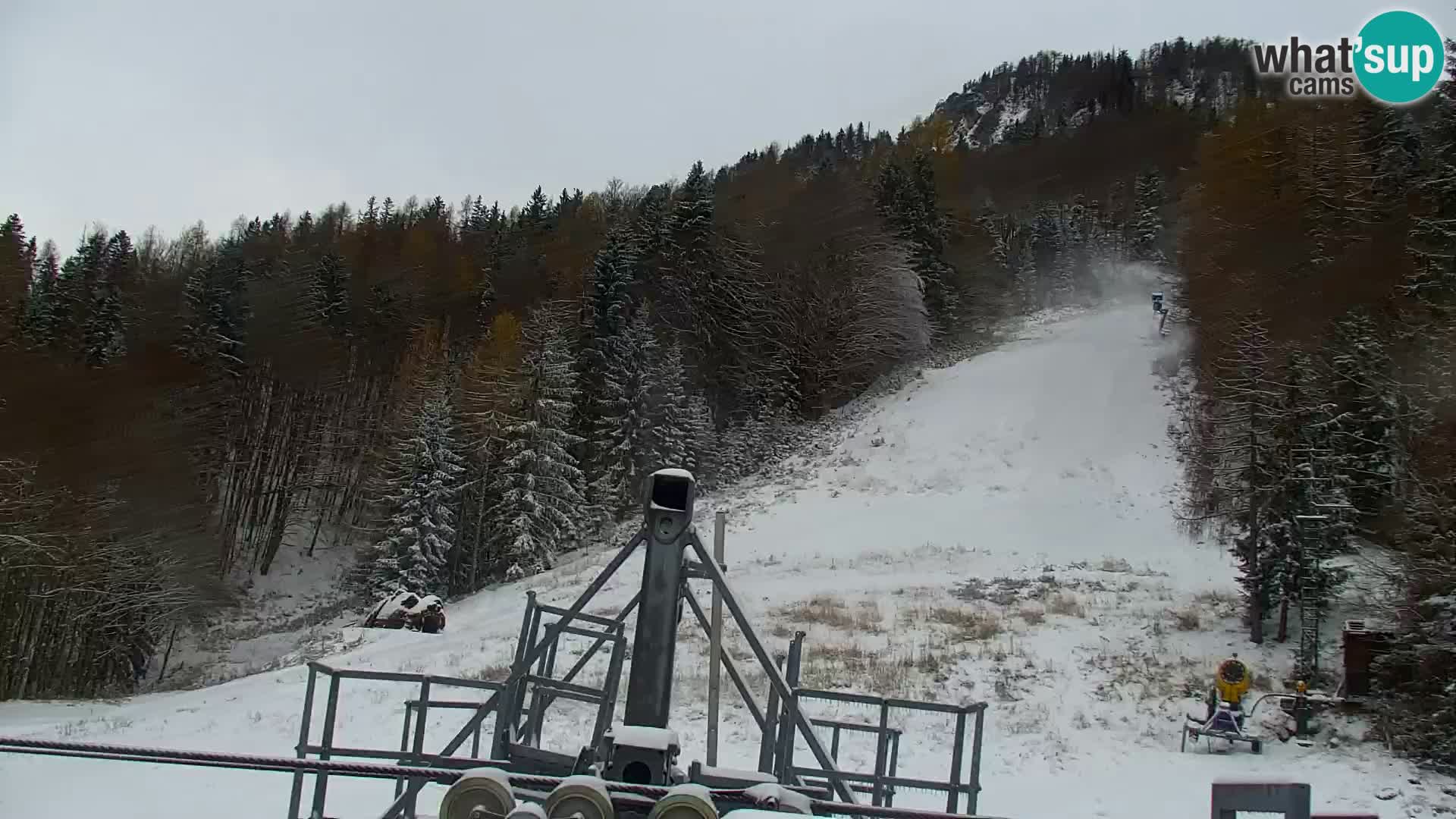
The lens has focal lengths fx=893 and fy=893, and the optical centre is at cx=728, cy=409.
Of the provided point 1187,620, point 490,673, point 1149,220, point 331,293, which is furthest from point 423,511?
point 1149,220

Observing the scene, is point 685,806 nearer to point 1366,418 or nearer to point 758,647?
point 758,647

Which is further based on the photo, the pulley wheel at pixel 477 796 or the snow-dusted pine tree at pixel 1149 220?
the snow-dusted pine tree at pixel 1149 220

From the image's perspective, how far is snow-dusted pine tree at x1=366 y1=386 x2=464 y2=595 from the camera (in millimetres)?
32031

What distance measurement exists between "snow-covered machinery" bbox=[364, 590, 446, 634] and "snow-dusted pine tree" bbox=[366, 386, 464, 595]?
383 inches

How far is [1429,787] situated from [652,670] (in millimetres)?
10689

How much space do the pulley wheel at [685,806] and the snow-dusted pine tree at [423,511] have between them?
29.5 m

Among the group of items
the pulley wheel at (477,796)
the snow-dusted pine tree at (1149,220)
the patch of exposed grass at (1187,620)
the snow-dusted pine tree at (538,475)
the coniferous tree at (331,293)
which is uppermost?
the snow-dusted pine tree at (1149,220)

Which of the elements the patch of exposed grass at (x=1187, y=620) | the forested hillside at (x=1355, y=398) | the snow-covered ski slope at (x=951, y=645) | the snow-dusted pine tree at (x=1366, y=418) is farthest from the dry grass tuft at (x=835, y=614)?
the snow-dusted pine tree at (x=1366, y=418)

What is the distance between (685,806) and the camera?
11.4 ft

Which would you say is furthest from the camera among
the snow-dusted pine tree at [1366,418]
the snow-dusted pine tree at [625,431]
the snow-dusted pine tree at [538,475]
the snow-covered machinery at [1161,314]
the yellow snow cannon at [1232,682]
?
the snow-covered machinery at [1161,314]

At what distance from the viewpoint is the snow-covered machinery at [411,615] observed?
20312 millimetres

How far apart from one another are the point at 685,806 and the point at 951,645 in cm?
1415

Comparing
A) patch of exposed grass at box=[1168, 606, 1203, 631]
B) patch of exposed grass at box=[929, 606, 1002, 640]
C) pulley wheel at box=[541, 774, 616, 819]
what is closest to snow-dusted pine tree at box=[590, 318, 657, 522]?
patch of exposed grass at box=[929, 606, 1002, 640]

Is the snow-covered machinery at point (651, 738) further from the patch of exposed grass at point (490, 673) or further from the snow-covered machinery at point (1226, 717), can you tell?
the patch of exposed grass at point (490, 673)
